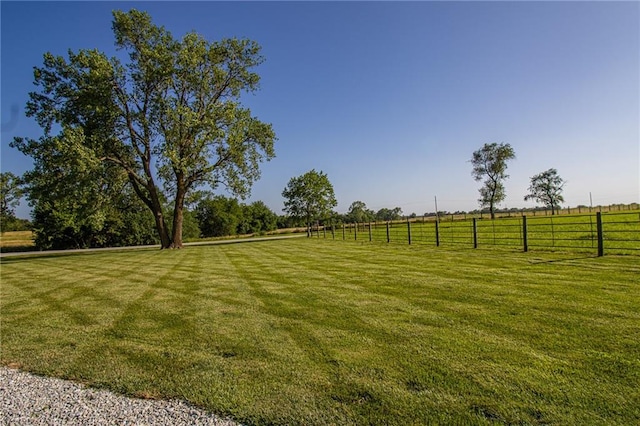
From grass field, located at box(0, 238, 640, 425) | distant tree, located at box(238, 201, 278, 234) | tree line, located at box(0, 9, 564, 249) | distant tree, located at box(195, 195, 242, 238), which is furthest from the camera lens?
distant tree, located at box(238, 201, 278, 234)

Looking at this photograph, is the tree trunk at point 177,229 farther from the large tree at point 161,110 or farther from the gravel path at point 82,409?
the gravel path at point 82,409

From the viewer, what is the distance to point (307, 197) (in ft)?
151

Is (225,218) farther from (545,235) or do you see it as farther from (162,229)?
(545,235)

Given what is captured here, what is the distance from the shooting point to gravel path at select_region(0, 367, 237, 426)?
8.61 ft

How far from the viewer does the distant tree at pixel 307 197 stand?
46188 millimetres

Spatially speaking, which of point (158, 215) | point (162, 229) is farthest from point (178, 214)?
point (162, 229)

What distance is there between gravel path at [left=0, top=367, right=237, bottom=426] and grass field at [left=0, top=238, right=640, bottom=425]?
0.46 feet

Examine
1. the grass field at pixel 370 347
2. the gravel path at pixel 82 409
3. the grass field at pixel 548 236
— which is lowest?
the gravel path at pixel 82 409

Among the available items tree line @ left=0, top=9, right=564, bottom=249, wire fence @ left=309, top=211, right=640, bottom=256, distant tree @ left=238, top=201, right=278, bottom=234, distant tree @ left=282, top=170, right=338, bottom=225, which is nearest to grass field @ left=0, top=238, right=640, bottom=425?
wire fence @ left=309, top=211, right=640, bottom=256

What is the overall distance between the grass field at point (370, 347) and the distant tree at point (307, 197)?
39.1 metres

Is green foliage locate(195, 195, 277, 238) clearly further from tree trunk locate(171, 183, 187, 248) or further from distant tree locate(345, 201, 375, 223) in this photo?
tree trunk locate(171, 183, 187, 248)

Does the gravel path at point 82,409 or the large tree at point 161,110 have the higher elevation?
the large tree at point 161,110

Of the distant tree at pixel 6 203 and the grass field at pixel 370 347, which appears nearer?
the grass field at pixel 370 347

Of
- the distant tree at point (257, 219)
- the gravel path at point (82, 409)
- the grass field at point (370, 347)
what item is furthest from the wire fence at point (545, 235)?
the distant tree at point (257, 219)
